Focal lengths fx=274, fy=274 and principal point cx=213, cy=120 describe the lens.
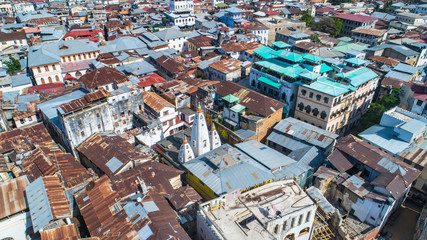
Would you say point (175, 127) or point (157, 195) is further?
point (175, 127)

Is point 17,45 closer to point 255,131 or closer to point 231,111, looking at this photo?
point 231,111

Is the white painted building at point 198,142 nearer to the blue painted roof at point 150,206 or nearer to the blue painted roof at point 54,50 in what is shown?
the blue painted roof at point 150,206

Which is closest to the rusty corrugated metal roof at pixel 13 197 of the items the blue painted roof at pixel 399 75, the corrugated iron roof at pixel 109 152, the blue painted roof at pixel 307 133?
the corrugated iron roof at pixel 109 152

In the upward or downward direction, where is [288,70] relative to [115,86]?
upward

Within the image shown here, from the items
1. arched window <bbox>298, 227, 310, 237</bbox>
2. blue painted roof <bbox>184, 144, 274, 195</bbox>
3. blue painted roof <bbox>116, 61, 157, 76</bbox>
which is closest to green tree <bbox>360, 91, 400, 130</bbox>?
blue painted roof <bbox>184, 144, 274, 195</bbox>

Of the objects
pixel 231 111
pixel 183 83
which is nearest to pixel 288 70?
pixel 231 111

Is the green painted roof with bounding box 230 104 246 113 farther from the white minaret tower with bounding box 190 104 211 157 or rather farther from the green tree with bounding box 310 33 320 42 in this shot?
the green tree with bounding box 310 33 320 42
